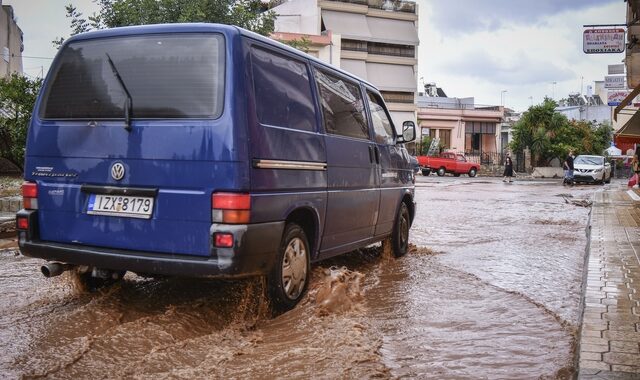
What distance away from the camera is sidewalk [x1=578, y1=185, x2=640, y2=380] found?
11.6ft

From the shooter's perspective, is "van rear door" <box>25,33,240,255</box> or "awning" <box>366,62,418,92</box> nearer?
"van rear door" <box>25,33,240,255</box>

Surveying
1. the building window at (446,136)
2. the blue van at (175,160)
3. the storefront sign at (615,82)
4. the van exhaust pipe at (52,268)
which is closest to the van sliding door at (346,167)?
the blue van at (175,160)

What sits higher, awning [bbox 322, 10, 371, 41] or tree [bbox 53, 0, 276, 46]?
awning [bbox 322, 10, 371, 41]

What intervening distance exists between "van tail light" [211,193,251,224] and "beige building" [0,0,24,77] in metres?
32.6

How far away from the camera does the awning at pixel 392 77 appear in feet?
196

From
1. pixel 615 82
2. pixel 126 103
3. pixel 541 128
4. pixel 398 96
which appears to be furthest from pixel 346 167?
pixel 398 96

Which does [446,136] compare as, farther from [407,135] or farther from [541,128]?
[407,135]

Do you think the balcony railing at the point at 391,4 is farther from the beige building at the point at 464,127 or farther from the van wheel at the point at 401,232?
the van wheel at the point at 401,232

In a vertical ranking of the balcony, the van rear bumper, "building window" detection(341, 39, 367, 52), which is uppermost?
the balcony

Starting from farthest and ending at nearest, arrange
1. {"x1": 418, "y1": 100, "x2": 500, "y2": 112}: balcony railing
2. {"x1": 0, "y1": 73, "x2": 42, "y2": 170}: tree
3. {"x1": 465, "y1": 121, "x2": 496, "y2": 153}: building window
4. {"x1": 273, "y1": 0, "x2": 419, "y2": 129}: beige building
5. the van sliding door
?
{"x1": 418, "y1": 100, "x2": 500, "y2": 112}: balcony railing, {"x1": 465, "y1": 121, "x2": 496, "y2": 153}: building window, {"x1": 273, "y1": 0, "x2": 419, "y2": 129}: beige building, {"x1": 0, "y1": 73, "x2": 42, "y2": 170}: tree, the van sliding door

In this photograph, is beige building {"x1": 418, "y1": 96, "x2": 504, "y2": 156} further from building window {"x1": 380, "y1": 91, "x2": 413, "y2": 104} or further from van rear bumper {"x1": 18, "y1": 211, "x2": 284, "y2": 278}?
van rear bumper {"x1": 18, "y1": 211, "x2": 284, "y2": 278}

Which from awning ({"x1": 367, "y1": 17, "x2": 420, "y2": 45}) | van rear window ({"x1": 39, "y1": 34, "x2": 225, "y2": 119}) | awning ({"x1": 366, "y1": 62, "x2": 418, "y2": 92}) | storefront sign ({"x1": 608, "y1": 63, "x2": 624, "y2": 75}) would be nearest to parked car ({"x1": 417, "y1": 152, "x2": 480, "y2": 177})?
storefront sign ({"x1": 608, "y1": 63, "x2": 624, "y2": 75})

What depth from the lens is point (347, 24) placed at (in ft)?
193

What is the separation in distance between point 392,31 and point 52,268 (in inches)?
2323
